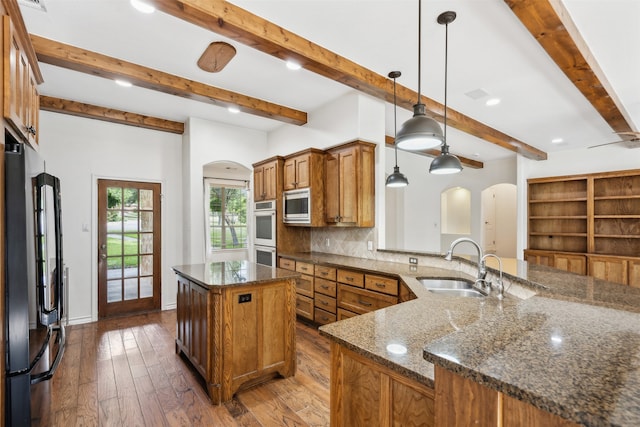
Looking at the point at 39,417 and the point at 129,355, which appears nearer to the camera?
the point at 39,417

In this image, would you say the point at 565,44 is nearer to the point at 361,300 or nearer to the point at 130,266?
the point at 361,300

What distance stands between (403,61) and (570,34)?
1.24 meters

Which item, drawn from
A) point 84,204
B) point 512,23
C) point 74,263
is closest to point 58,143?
point 84,204

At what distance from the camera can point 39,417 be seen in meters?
1.56

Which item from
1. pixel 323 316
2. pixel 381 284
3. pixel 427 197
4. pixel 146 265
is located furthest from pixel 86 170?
pixel 427 197

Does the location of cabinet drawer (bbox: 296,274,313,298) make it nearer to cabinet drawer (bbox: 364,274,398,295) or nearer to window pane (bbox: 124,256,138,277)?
cabinet drawer (bbox: 364,274,398,295)

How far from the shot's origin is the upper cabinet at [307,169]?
4.06 meters

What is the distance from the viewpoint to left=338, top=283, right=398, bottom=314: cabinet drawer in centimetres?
299

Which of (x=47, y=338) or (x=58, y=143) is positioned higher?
(x=58, y=143)

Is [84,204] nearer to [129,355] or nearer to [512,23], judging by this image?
[129,355]

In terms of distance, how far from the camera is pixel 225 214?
592cm

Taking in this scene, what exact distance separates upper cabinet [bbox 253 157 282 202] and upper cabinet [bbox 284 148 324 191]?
14.8 inches

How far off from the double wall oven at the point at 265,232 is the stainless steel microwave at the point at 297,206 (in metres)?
0.24

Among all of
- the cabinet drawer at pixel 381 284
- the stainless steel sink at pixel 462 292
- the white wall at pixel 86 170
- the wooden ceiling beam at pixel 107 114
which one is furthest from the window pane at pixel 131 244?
the stainless steel sink at pixel 462 292
